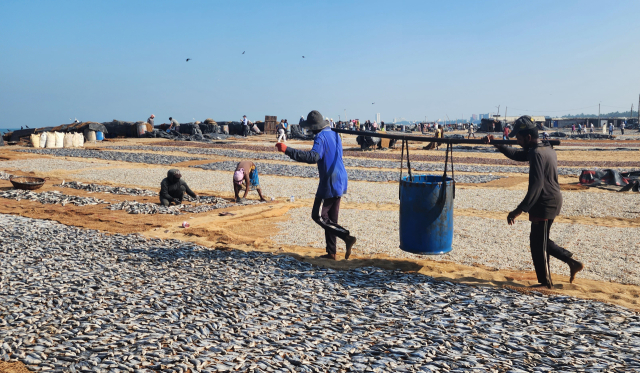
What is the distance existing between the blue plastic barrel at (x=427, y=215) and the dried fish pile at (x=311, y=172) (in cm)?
1294

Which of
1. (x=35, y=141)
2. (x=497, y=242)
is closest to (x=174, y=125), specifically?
(x=35, y=141)

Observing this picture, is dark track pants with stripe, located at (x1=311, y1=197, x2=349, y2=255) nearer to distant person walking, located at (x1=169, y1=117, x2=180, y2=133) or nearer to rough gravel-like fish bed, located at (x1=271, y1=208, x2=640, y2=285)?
rough gravel-like fish bed, located at (x1=271, y1=208, x2=640, y2=285)

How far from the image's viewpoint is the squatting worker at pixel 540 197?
5703 millimetres

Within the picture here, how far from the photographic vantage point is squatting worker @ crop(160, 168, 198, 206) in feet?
42.4

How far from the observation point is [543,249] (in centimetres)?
594

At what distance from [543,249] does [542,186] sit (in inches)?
31.4

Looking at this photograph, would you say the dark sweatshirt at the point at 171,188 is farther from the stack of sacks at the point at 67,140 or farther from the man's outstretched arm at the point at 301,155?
the stack of sacks at the point at 67,140

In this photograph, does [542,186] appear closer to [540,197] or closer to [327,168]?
[540,197]

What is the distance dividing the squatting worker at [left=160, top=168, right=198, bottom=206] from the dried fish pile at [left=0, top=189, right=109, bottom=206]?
1967mm

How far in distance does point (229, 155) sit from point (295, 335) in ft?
83.4

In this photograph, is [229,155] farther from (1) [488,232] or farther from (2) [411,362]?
(2) [411,362]

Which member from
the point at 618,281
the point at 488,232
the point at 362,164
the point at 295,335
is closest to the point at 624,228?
the point at 488,232

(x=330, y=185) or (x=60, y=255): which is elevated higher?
(x=330, y=185)

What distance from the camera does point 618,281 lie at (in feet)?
22.8
